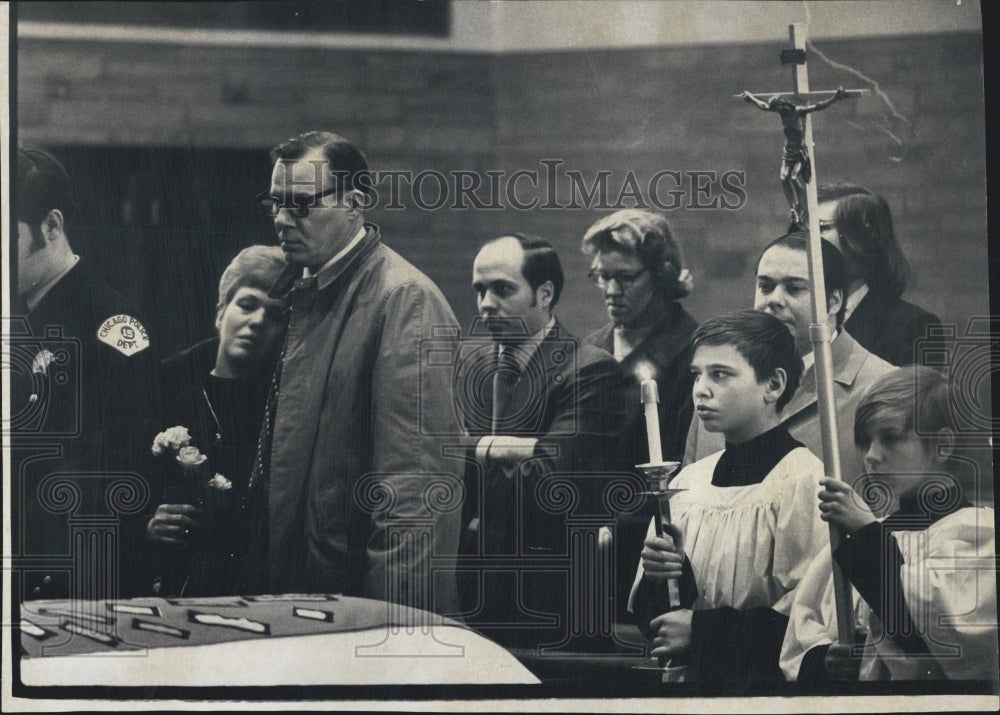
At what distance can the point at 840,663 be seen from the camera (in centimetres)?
412

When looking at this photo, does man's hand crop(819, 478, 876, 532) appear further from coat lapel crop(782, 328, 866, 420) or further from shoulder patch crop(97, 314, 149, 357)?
shoulder patch crop(97, 314, 149, 357)

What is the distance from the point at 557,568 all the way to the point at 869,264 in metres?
1.67

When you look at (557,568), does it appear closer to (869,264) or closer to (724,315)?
(724,315)

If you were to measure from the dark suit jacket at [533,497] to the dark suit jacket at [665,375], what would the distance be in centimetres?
10

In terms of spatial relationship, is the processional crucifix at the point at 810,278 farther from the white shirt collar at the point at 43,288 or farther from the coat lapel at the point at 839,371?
the white shirt collar at the point at 43,288

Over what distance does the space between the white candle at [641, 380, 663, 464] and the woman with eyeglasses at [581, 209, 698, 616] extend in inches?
0.7

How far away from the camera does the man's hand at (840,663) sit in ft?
13.5

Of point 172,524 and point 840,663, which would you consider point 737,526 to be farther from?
point 172,524

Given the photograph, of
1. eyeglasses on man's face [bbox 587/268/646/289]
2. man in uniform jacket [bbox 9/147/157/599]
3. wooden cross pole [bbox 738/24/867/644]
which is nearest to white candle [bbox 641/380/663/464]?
eyeglasses on man's face [bbox 587/268/646/289]

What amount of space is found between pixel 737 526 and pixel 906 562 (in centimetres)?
67

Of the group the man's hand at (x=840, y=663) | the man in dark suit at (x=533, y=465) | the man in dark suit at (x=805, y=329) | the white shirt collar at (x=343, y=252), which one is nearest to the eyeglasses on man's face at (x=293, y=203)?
the white shirt collar at (x=343, y=252)

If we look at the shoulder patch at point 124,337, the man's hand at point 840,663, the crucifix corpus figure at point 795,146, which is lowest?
the man's hand at point 840,663

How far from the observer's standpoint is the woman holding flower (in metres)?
4.09

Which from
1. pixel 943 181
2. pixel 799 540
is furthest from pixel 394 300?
pixel 943 181
